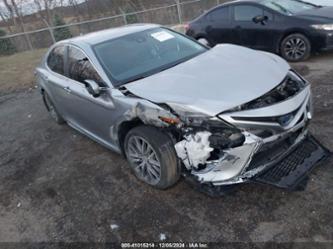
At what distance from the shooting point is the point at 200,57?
3.85 m

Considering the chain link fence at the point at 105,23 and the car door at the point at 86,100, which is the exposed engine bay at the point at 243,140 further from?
the chain link fence at the point at 105,23

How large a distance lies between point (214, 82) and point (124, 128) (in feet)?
3.70

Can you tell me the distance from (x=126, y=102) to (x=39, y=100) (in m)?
5.01

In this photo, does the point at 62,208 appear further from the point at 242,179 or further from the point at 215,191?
the point at 242,179

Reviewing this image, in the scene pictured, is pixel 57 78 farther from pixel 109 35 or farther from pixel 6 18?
pixel 6 18

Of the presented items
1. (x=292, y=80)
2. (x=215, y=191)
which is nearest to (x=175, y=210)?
(x=215, y=191)

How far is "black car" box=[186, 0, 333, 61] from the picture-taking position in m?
6.49

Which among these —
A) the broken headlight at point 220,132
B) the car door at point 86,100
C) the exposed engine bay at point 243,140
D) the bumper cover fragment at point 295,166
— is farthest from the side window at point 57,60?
the bumper cover fragment at point 295,166

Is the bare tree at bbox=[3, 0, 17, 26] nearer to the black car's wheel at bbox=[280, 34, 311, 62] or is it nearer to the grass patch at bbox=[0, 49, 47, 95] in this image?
the grass patch at bbox=[0, 49, 47, 95]

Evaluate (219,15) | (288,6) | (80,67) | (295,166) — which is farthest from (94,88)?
(288,6)

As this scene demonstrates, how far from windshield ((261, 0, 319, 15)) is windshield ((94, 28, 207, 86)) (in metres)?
3.65

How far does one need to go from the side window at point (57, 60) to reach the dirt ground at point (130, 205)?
47.0 inches

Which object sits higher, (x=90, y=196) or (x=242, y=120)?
(x=242, y=120)

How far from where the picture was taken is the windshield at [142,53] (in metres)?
3.59
